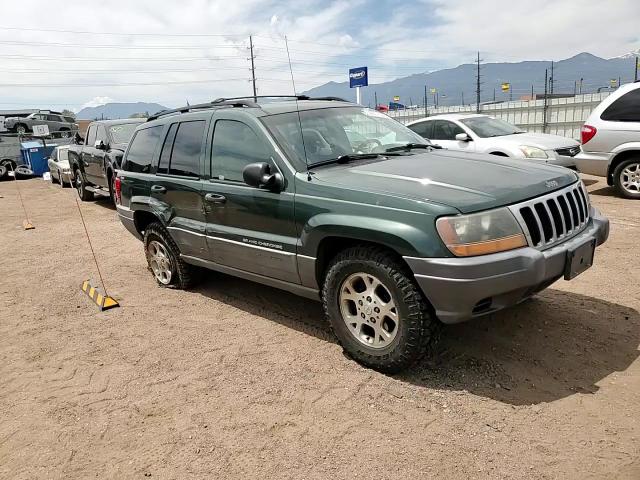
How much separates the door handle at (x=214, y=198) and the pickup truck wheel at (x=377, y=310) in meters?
1.25

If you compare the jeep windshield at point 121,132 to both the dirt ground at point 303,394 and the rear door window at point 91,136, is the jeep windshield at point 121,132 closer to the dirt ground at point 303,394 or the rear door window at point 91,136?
the rear door window at point 91,136

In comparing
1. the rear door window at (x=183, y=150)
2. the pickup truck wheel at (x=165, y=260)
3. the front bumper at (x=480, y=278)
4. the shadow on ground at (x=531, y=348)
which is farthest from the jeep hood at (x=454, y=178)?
the pickup truck wheel at (x=165, y=260)

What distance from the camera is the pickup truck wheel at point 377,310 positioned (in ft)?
10.3

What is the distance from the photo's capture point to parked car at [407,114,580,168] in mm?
9156

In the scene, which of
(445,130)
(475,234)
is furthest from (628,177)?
(475,234)

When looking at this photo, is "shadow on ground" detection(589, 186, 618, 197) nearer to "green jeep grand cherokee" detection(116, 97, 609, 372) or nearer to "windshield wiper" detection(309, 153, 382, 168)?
"green jeep grand cherokee" detection(116, 97, 609, 372)

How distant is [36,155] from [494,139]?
20.8 metres

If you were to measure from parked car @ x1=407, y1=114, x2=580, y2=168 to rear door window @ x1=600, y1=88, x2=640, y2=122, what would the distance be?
979 millimetres

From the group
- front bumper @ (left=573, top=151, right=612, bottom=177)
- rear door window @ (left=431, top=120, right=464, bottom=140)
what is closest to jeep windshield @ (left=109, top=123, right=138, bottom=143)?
rear door window @ (left=431, top=120, right=464, bottom=140)

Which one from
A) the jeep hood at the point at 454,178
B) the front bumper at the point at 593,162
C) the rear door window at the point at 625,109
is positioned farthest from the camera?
the front bumper at the point at 593,162

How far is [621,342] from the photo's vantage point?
3.66 meters

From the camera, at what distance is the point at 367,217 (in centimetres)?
323

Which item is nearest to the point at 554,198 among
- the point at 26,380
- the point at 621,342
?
the point at 621,342

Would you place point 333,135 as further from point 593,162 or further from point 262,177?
point 593,162
